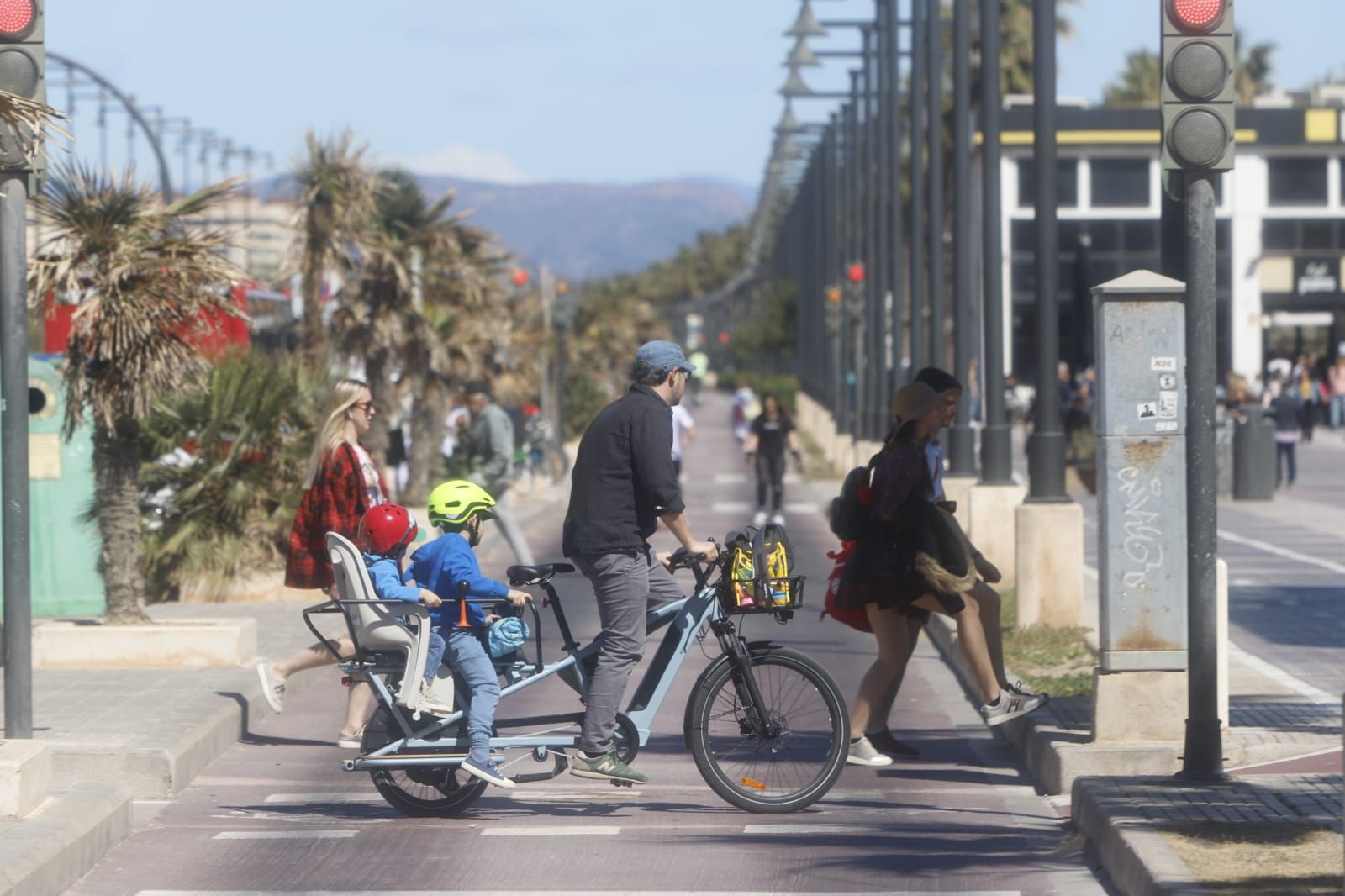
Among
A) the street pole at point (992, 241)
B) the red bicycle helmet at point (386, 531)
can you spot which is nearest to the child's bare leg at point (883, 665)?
the red bicycle helmet at point (386, 531)

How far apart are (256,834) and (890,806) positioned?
2647 millimetres

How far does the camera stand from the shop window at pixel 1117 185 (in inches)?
2606

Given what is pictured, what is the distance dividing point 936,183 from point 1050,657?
1348 cm

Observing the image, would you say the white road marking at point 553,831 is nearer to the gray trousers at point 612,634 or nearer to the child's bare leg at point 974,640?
the gray trousers at point 612,634

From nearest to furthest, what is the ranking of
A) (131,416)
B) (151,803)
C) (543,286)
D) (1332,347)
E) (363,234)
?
1. (151,803)
2. (131,416)
3. (363,234)
4. (543,286)
5. (1332,347)

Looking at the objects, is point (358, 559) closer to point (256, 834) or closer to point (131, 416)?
point (256, 834)

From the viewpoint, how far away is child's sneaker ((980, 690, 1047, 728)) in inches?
368

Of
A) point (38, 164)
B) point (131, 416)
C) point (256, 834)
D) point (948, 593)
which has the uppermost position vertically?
point (38, 164)

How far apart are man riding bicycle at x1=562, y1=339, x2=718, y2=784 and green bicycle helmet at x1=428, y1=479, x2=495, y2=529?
18.4 inches

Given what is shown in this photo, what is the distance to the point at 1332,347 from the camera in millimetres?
62688

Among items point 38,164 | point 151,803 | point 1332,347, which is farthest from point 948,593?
point 1332,347

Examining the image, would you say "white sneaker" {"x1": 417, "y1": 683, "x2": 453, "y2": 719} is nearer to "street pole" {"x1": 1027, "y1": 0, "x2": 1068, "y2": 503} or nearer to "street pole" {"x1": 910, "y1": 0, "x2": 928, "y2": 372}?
"street pole" {"x1": 1027, "y1": 0, "x2": 1068, "y2": 503}

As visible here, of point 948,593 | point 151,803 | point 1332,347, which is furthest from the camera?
point 1332,347

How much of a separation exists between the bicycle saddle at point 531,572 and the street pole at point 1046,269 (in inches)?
222
